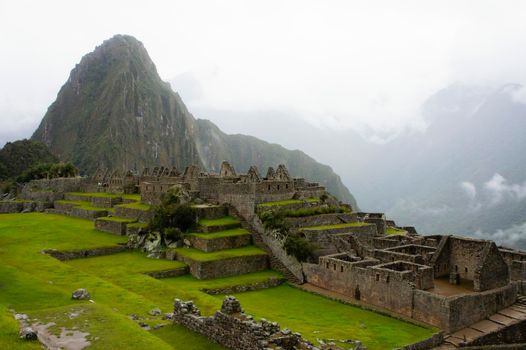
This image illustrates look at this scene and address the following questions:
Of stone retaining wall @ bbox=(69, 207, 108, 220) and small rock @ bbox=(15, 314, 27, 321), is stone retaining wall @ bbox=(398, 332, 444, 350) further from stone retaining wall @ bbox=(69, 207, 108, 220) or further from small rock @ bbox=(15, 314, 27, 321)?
stone retaining wall @ bbox=(69, 207, 108, 220)

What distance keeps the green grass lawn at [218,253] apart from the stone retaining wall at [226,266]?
0.25 meters

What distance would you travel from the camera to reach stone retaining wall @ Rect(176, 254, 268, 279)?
27.0 m

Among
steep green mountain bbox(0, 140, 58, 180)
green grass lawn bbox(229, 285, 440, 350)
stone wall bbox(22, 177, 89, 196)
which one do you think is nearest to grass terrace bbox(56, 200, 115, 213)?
stone wall bbox(22, 177, 89, 196)

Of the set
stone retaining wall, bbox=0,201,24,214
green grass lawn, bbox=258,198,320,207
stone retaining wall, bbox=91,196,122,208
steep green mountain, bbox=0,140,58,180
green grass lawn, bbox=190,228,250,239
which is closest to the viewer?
green grass lawn, bbox=190,228,250,239

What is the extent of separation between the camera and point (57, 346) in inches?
435

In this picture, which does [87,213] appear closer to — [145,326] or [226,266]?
[226,266]

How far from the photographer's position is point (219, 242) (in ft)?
98.0

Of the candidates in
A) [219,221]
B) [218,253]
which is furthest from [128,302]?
[219,221]

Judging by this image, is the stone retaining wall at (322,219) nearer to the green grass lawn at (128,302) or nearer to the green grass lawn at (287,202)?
the green grass lawn at (287,202)

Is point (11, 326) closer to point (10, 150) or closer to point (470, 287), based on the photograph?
point (470, 287)

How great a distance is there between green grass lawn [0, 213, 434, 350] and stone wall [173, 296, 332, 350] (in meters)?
0.35

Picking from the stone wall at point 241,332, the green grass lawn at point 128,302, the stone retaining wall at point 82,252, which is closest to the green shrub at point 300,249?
the green grass lawn at point 128,302

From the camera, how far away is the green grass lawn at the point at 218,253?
1101 inches

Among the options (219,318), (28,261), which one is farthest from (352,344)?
(28,261)
